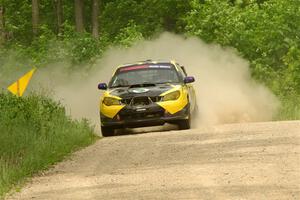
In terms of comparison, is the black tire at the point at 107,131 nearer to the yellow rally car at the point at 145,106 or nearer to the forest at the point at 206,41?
the yellow rally car at the point at 145,106

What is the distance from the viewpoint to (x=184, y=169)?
514 inches

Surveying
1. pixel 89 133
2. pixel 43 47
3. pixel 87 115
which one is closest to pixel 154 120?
pixel 89 133

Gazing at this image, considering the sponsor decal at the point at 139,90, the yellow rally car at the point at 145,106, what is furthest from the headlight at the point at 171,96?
the sponsor decal at the point at 139,90

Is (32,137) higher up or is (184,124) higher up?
(32,137)

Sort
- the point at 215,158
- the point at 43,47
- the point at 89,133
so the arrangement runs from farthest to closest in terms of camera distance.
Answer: the point at 43,47 → the point at 89,133 → the point at 215,158

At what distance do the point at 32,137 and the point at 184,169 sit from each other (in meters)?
4.41

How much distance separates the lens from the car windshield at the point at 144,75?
22.7m

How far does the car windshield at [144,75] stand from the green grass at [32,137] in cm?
170

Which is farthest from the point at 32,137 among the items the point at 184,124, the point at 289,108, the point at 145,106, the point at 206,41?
the point at 206,41

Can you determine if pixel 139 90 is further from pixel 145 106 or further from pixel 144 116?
pixel 144 116

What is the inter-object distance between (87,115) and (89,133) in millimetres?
8195

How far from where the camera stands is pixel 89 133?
20562 millimetres

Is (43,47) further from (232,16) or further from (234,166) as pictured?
(234,166)

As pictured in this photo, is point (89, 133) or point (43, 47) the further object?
point (43, 47)
